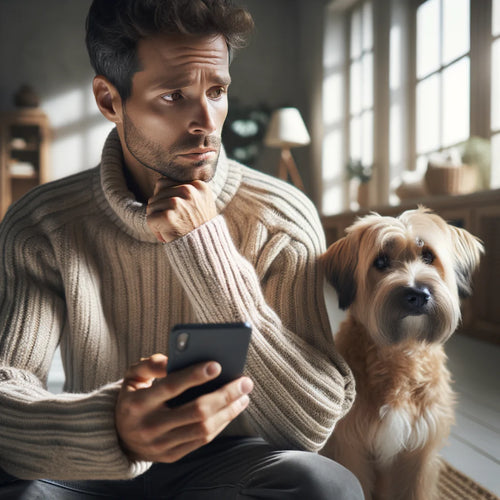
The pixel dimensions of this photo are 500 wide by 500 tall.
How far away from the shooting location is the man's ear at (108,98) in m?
1.04

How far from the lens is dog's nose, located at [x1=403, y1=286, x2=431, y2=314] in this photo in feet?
3.28

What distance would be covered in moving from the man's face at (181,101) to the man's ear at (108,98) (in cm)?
7

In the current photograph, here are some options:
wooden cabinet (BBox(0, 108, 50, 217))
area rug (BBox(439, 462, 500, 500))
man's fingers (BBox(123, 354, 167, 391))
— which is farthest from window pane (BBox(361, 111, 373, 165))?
man's fingers (BBox(123, 354, 167, 391))

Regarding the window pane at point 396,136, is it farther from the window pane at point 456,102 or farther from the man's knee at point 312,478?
the man's knee at point 312,478

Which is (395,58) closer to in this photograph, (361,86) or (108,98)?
(361,86)

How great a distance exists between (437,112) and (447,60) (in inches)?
15.2

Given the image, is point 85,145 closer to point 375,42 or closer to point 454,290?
point 375,42

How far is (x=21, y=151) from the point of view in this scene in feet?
20.5

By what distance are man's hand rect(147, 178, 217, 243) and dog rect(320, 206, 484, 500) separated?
1.05ft

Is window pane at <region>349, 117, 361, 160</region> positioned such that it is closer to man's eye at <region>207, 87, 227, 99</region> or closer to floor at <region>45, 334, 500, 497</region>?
floor at <region>45, 334, 500, 497</region>

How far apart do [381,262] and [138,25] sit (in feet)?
2.01

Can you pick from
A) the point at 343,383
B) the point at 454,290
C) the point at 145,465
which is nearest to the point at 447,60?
the point at 454,290

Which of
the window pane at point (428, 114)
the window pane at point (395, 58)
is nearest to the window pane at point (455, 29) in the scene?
the window pane at point (428, 114)

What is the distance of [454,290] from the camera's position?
1073 millimetres
